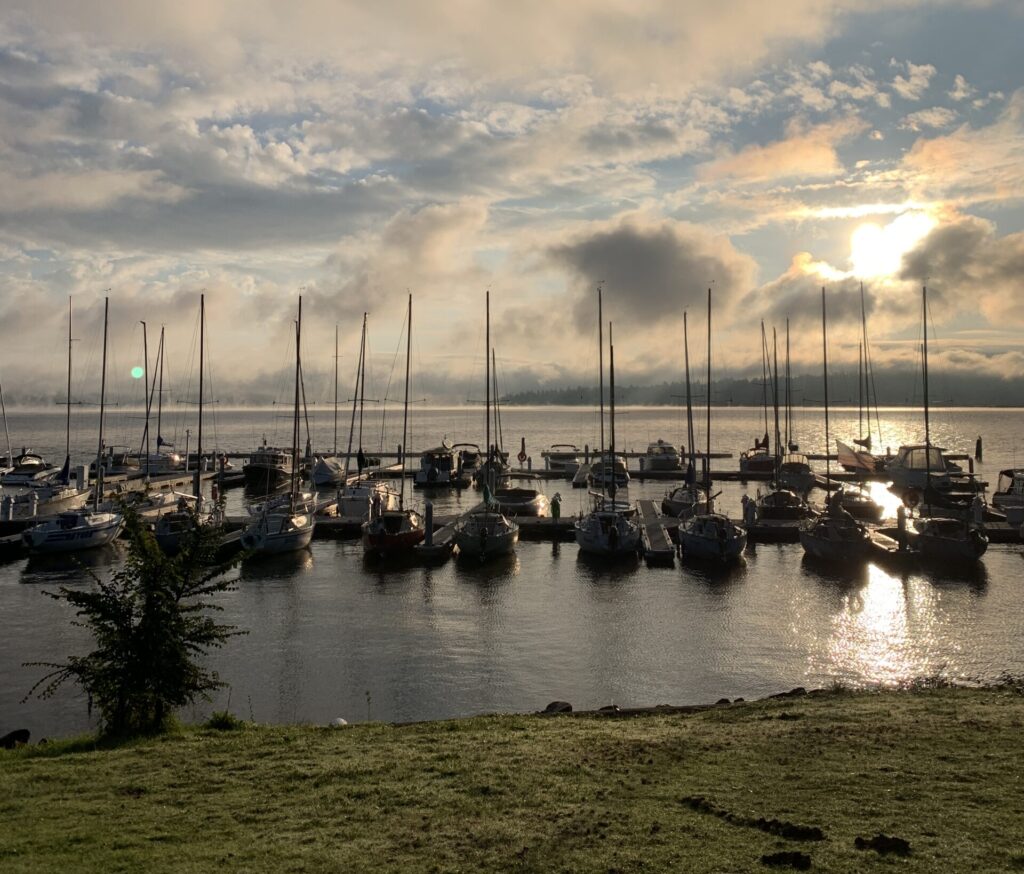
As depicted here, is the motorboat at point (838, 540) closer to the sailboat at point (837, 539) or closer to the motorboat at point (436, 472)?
the sailboat at point (837, 539)

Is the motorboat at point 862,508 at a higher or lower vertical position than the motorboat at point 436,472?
lower

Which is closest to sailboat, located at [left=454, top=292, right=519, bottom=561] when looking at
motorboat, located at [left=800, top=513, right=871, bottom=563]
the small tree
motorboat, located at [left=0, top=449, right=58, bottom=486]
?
motorboat, located at [left=800, top=513, right=871, bottom=563]

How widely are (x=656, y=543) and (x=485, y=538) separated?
912 cm

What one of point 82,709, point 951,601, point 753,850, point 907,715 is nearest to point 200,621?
point 82,709

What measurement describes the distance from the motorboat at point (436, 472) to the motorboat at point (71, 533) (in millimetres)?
38574

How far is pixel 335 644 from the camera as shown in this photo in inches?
1057

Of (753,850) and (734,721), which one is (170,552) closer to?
(734,721)

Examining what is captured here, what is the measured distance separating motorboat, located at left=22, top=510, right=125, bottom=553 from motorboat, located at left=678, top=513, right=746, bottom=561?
1167 inches

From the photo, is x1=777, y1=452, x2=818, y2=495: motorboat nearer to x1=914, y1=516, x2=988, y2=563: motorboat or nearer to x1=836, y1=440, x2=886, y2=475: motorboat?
x1=836, y1=440, x2=886, y2=475: motorboat

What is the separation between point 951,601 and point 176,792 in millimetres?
31005

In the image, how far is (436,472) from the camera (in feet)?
272

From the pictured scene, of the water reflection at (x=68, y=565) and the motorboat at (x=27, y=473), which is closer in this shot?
the water reflection at (x=68, y=565)

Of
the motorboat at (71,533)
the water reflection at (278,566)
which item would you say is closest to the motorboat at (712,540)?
the water reflection at (278,566)

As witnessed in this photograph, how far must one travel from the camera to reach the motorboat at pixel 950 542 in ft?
131
